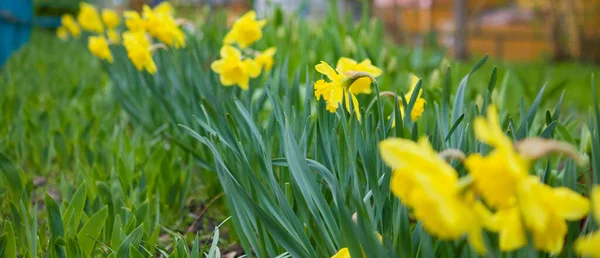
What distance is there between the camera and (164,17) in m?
2.03

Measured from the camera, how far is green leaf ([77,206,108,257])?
1.08 m

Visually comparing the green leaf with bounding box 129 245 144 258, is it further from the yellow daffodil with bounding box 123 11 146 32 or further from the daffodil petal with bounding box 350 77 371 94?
the yellow daffodil with bounding box 123 11 146 32

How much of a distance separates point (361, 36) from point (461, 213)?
2.30 m

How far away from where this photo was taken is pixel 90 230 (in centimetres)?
108

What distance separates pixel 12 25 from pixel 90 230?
5.11 meters

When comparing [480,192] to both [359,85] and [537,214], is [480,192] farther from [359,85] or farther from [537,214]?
[359,85]

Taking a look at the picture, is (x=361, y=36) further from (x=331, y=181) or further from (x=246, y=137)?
(x=331, y=181)

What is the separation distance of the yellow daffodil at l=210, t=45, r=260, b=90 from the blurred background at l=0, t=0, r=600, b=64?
298 centimetres

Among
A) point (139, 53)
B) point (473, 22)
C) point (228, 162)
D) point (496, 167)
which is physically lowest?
point (473, 22)

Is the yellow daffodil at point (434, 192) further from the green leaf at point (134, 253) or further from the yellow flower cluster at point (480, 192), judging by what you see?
the green leaf at point (134, 253)

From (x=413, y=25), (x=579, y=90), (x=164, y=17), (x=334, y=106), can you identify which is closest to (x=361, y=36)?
(x=164, y=17)

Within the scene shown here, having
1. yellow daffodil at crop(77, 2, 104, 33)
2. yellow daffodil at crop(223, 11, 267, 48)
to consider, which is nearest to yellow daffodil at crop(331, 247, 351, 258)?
yellow daffodil at crop(223, 11, 267, 48)

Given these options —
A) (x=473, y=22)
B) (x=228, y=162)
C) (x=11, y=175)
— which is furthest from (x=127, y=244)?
(x=473, y=22)

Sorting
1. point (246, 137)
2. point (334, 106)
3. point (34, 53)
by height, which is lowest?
point (34, 53)
